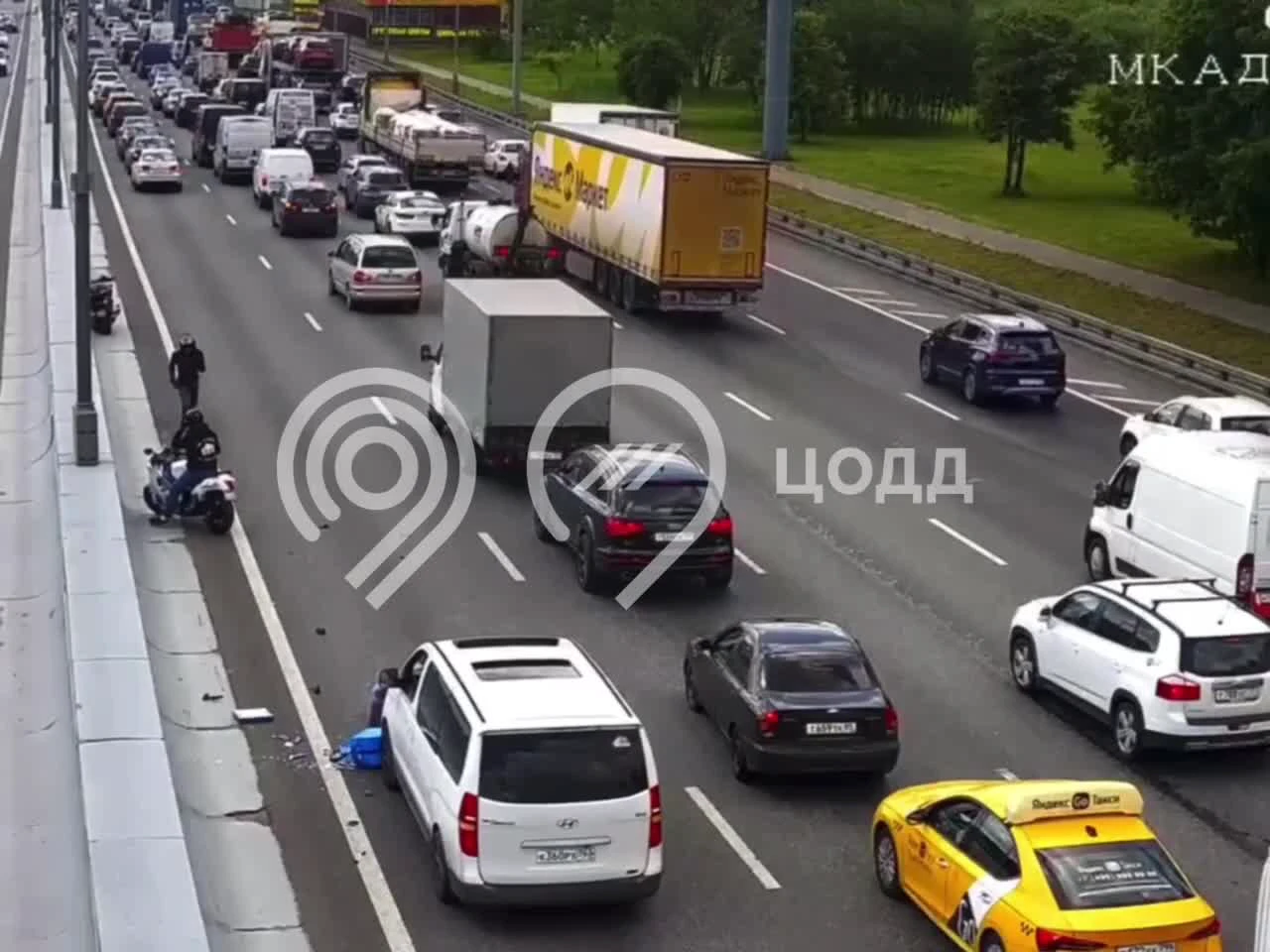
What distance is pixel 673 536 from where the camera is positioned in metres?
24.1

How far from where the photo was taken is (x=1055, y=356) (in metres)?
36.8

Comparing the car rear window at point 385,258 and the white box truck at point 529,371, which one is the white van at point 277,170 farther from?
the white box truck at point 529,371

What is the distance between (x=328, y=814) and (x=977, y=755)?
19.9 feet

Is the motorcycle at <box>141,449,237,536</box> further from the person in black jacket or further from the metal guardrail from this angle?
the metal guardrail

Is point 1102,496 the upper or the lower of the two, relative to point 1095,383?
upper

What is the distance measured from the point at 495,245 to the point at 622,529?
24891mm

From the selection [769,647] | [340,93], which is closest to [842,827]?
[769,647]

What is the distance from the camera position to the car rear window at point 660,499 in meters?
24.3

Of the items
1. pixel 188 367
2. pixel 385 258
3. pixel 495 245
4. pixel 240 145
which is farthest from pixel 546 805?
pixel 240 145

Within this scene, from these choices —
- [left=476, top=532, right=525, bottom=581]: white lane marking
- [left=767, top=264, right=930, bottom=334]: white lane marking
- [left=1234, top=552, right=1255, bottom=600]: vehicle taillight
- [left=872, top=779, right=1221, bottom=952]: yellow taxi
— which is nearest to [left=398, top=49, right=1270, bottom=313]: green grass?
[left=767, top=264, right=930, bottom=334]: white lane marking

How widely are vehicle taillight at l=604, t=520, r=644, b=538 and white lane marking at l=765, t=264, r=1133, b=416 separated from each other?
1550cm

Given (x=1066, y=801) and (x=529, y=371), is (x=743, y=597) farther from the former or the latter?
(x=1066, y=801)

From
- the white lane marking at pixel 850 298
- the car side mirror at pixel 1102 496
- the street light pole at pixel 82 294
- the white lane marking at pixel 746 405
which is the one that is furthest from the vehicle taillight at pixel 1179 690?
the white lane marking at pixel 850 298

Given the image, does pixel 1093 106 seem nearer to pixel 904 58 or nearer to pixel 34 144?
pixel 904 58
